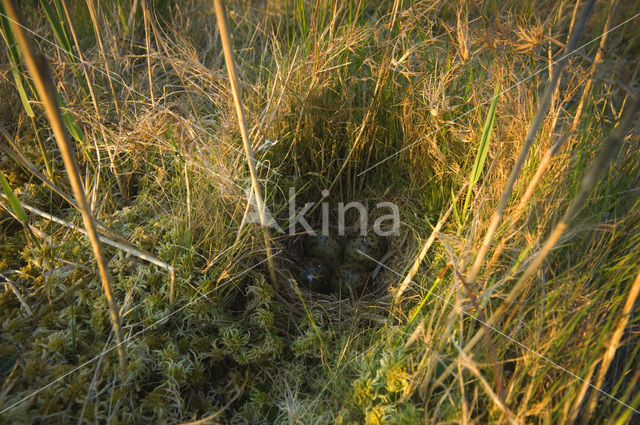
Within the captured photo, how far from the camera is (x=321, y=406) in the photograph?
56.0 inches

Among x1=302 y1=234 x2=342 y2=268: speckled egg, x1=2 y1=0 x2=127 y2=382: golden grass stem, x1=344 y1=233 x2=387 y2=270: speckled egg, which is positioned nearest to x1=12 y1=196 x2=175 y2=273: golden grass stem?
x1=2 y1=0 x2=127 y2=382: golden grass stem

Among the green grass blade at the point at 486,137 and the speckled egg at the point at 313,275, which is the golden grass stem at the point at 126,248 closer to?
the speckled egg at the point at 313,275

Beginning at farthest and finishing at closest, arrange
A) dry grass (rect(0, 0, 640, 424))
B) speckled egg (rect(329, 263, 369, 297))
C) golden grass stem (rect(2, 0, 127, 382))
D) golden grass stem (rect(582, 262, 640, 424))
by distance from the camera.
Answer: speckled egg (rect(329, 263, 369, 297)) < dry grass (rect(0, 0, 640, 424)) < golden grass stem (rect(582, 262, 640, 424)) < golden grass stem (rect(2, 0, 127, 382))

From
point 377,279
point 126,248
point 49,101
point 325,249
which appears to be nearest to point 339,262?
point 325,249

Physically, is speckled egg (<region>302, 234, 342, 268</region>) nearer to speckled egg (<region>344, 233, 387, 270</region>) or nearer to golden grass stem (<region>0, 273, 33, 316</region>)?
speckled egg (<region>344, 233, 387, 270</region>)

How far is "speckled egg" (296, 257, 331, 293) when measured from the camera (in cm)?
194

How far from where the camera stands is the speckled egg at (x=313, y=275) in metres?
1.94

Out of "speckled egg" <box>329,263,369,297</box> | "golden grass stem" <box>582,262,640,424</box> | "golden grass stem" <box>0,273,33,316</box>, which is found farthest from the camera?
"speckled egg" <box>329,263,369,297</box>

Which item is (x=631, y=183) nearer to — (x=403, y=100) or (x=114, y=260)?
(x=403, y=100)

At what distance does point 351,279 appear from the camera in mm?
1930

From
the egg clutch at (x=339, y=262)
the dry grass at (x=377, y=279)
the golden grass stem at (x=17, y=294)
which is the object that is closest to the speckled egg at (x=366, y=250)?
the egg clutch at (x=339, y=262)

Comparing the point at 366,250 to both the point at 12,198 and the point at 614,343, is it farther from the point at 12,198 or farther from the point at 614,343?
the point at 12,198

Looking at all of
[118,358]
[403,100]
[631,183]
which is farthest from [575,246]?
[118,358]

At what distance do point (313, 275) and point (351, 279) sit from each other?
18 centimetres
